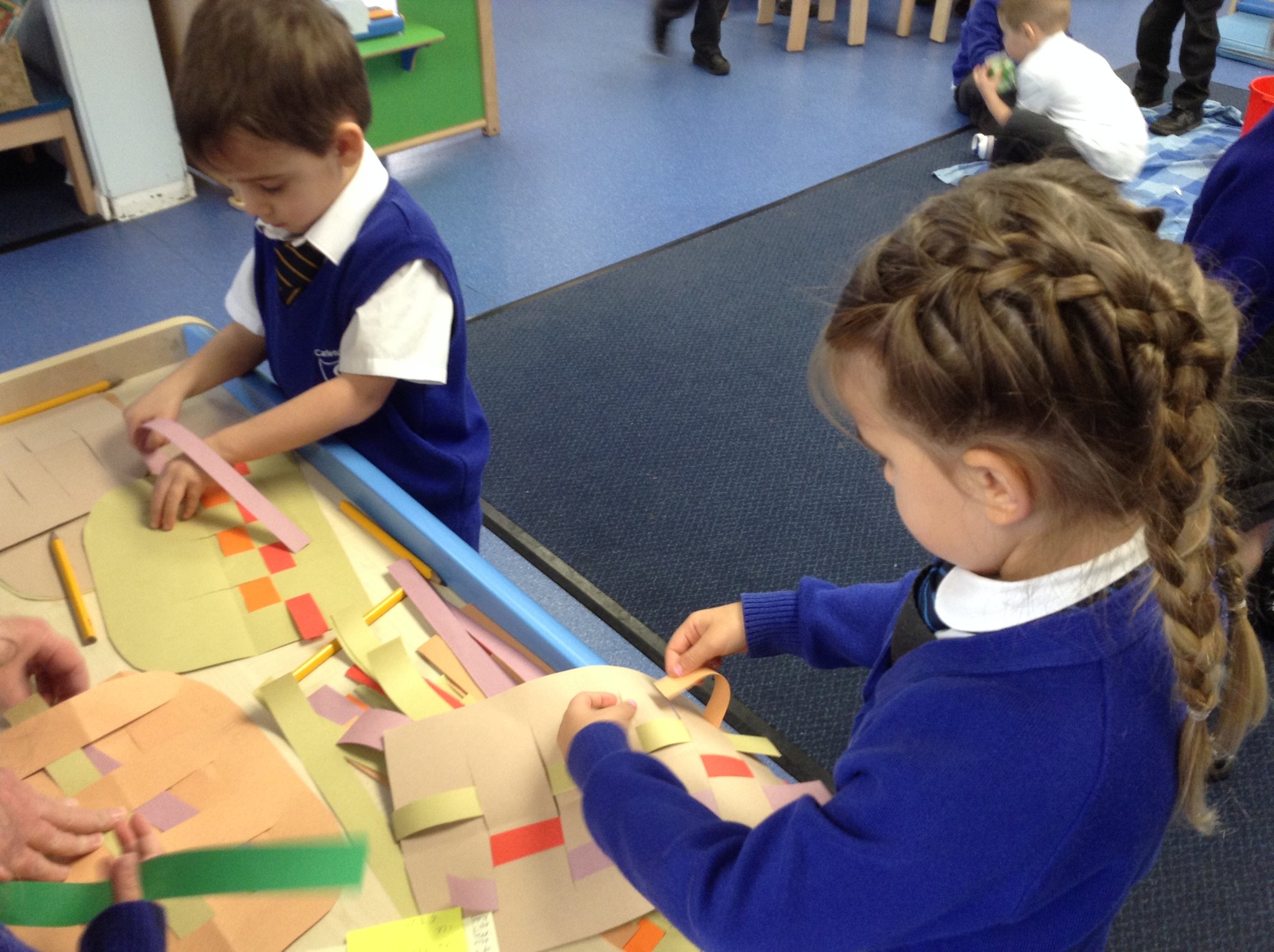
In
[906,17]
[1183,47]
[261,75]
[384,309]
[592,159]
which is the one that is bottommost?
[592,159]

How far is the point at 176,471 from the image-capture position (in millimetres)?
935

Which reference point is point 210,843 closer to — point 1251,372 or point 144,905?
point 144,905

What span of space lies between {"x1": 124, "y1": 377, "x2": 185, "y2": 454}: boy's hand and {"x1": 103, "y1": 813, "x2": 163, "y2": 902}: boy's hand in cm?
42

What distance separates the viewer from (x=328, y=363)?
3.52 feet

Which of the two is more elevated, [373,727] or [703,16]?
[373,727]

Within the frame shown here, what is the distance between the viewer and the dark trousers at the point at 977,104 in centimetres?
313

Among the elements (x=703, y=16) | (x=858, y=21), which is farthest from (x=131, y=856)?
(x=858, y=21)

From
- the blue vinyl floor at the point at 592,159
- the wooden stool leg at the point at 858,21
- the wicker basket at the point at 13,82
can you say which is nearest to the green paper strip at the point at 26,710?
the blue vinyl floor at the point at 592,159

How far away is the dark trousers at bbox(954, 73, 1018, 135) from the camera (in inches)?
123

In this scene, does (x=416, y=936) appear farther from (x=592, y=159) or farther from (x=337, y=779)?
(x=592, y=159)

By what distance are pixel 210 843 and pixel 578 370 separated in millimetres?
1628

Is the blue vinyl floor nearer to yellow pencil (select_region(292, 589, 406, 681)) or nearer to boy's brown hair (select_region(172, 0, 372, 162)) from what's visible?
yellow pencil (select_region(292, 589, 406, 681))

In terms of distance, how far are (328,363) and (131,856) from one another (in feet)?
Answer: 1.83

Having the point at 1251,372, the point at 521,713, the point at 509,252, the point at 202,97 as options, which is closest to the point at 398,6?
the point at 509,252
